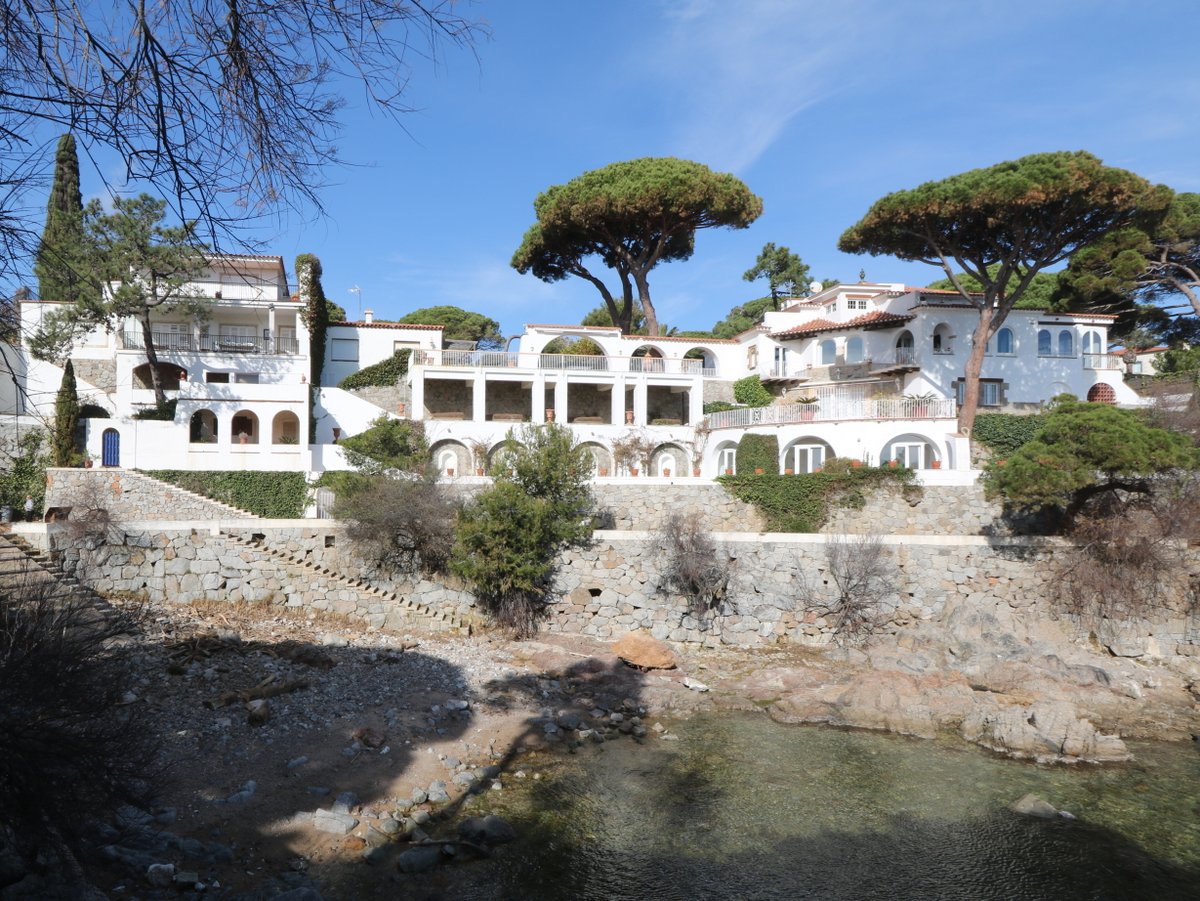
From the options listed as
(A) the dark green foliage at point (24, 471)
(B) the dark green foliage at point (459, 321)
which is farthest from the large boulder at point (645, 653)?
(B) the dark green foliage at point (459, 321)

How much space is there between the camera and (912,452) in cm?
2770

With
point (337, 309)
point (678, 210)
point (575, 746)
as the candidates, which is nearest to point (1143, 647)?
point (575, 746)

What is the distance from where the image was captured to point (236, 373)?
31.6 metres

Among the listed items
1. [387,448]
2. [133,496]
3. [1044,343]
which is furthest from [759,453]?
[133,496]

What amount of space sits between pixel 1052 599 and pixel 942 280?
29.1 m

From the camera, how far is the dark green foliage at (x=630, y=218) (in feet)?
115

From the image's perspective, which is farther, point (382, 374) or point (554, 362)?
point (382, 374)

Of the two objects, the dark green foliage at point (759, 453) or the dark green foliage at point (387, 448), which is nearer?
the dark green foliage at point (387, 448)

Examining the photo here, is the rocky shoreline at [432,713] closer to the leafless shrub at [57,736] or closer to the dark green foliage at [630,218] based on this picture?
the leafless shrub at [57,736]

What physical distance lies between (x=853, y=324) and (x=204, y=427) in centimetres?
2750

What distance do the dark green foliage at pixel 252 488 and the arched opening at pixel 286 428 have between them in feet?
16.1

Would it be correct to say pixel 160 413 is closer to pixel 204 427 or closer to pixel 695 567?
pixel 204 427

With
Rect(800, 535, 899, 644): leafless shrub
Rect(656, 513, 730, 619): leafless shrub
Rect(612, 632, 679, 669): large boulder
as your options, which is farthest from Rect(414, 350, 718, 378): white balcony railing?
Rect(612, 632, 679, 669): large boulder

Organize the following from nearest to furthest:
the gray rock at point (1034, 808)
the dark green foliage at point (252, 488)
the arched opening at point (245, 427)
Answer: the gray rock at point (1034, 808), the dark green foliage at point (252, 488), the arched opening at point (245, 427)
